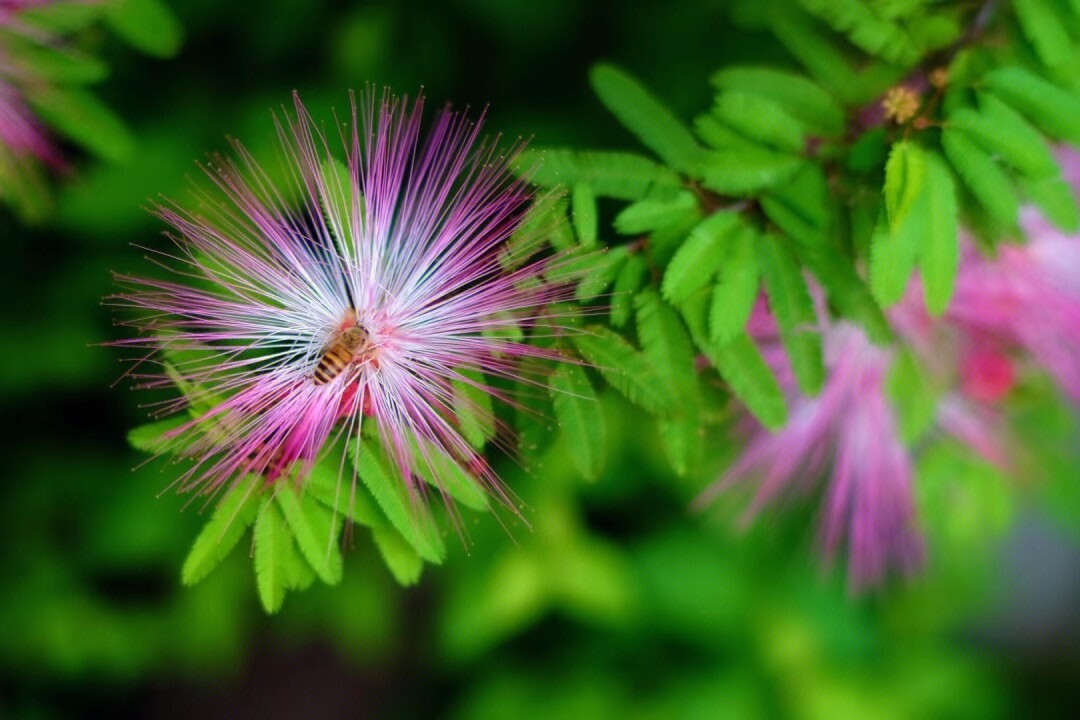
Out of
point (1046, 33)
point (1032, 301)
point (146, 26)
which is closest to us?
point (1046, 33)

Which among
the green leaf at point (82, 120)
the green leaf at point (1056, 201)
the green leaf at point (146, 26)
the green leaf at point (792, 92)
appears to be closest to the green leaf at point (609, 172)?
the green leaf at point (792, 92)

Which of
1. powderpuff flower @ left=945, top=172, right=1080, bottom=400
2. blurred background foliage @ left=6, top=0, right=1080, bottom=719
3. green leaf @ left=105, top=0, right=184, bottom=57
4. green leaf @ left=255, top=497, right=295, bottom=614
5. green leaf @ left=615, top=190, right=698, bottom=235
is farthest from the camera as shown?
blurred background foliage @ left=6, top=0, right=1080, bottom=719

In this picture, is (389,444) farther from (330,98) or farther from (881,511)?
(881,511)

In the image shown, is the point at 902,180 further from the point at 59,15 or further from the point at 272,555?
the point at 59,15

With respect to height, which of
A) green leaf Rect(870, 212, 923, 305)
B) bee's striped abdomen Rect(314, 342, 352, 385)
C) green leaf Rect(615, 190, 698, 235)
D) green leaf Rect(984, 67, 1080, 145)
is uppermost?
bee's striped abdomen Rect(314, 342, 352, 385)

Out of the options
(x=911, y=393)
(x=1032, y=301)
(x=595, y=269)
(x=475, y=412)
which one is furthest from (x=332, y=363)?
(x=1032, y=301)

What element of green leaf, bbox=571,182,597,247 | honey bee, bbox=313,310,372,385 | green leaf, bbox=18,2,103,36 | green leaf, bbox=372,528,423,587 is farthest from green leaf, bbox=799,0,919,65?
green leaf, bbox=18,2,103,36

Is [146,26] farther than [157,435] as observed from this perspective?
Yes

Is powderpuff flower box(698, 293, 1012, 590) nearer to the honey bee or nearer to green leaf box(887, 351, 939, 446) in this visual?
green leaf box(887, 351, 939, 446)
